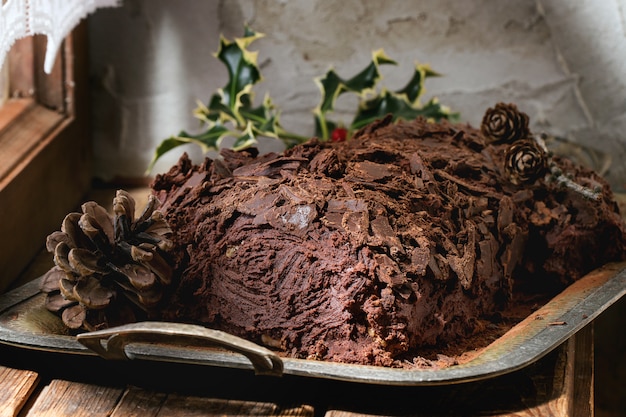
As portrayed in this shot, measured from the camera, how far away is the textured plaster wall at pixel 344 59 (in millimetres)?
1866

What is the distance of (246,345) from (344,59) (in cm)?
123

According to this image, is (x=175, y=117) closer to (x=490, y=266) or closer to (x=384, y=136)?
(x=384, y=136)

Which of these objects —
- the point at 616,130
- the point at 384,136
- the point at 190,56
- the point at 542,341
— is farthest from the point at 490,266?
the point at 190,56

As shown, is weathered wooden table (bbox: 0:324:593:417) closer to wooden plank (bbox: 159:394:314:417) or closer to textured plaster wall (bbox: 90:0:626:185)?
wooden plank (bbox: 159:394:314:417)

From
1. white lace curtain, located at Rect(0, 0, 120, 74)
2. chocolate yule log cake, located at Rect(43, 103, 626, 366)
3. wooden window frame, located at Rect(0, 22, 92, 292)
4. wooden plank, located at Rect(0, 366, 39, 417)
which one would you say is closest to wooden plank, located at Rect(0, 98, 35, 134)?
wooden window frame, located at Rect(0, 22, 92, 292)

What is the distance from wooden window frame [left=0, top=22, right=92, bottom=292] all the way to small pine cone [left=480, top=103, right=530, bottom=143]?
78 cm

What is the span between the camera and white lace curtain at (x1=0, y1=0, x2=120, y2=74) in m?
1.13

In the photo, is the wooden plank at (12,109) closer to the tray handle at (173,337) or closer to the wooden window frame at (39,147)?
the wooden window frame at (39,147)

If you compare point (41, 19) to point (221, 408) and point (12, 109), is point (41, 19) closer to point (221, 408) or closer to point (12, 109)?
point (12, 109)

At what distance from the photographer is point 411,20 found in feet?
6.24

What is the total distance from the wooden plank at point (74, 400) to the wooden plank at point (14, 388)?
0.01 m

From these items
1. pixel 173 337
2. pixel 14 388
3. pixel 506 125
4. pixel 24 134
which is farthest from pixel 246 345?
pixel 24 134

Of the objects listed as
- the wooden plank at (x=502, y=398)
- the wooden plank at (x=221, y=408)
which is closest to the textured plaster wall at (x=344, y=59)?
the wooden plank at (x=502, y=398)

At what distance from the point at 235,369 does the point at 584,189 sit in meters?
0.62
